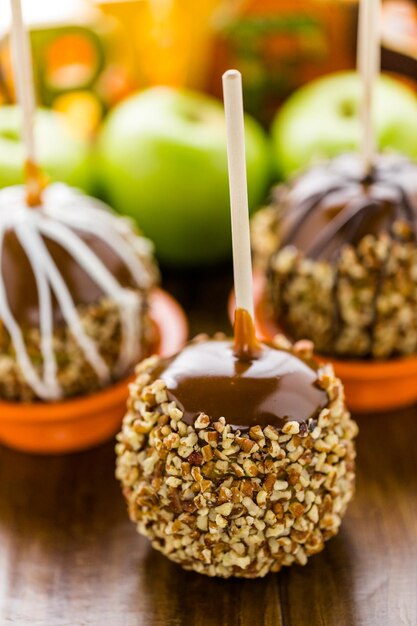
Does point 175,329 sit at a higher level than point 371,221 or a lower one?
lower

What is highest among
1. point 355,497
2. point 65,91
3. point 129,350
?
point 65,91

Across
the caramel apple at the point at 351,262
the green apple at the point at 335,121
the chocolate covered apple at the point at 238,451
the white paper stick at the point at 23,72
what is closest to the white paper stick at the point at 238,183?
the chocolate covered apple at the point at 238,451

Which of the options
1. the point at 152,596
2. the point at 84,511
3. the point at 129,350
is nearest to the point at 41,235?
the point at 129,350

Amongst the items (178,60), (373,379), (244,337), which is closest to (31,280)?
(244,337)

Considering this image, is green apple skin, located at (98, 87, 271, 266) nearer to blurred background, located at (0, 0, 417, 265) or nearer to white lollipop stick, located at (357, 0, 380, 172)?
blurred background, located at (0, 0, 417, 265)

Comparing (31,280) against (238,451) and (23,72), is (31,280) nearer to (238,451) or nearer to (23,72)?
(23,72)

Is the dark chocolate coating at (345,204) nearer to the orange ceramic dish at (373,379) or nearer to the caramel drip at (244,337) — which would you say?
the orange ceramic dish at (373,379)

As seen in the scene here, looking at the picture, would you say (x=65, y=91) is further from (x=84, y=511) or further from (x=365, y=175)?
(x=84, y=511)
